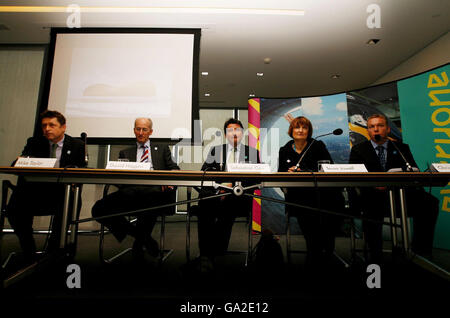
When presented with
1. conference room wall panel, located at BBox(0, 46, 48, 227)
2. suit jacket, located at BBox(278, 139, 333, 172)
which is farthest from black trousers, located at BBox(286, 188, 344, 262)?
conference room wall panel, located at BBox(0, 46, 48, 227)

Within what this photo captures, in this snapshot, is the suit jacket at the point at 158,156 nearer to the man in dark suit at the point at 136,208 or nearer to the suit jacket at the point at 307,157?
the man in dark suit at the point at 136,208

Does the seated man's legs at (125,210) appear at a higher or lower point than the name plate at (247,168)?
lower

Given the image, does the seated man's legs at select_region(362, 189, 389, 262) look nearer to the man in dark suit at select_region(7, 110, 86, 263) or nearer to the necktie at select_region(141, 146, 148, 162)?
the necktie at select_region(141, 146, 148, 162)

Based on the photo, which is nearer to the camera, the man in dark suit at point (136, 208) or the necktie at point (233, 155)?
the man in dark suit at point (136, 208)

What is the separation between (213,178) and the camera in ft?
4.61

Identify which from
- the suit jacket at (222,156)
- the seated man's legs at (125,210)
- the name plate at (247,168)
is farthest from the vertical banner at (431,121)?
the seated man's legs at (125,210)

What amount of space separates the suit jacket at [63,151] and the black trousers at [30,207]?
0.23m

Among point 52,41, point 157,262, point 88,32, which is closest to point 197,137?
point 157,262

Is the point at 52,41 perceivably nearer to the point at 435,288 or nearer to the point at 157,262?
the point at 157,262

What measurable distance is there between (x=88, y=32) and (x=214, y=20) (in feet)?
5.06

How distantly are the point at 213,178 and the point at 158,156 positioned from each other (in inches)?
38.9

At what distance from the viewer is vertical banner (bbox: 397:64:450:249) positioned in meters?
2.41

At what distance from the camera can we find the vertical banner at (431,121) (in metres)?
2.41

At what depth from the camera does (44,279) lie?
136cm
